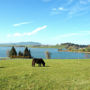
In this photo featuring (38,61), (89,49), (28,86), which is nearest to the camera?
(28,86)

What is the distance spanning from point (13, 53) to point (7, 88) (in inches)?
2143

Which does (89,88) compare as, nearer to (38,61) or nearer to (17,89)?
(17,89)

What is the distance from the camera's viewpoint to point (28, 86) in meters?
6.24

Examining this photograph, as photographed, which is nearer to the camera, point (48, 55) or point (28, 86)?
point (28, 86)

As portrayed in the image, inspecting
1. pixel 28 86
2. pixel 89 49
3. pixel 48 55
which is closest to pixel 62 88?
pixel 28 86

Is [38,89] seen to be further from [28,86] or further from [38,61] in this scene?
[38,61]

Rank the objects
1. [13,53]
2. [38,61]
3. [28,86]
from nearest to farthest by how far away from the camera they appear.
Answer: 1. [28,86]
2. [38,61]
3. [13,53]

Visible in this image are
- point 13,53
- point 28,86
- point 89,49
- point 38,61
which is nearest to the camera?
point 28,86

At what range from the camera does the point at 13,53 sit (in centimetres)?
Result: 5831

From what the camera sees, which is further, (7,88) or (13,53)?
(13,53)

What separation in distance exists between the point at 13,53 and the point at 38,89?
54.9 metres

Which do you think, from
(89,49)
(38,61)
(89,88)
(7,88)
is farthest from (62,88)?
(89,49)

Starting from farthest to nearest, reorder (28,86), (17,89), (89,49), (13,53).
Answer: (89,49)
(13,53)
(28,86)
(17,89)

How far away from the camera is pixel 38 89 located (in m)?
5.79
